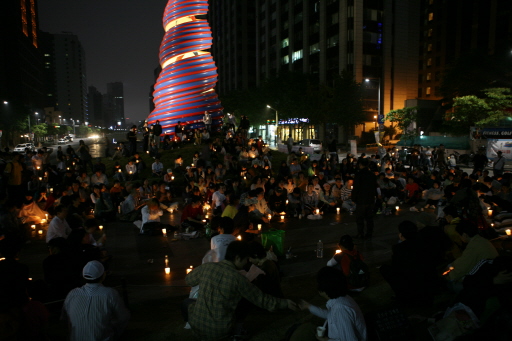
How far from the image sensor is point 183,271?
7.56m

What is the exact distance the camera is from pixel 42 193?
13062 mm

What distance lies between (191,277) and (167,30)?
958 inches

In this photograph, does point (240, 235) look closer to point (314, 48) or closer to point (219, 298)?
point (219, 298)

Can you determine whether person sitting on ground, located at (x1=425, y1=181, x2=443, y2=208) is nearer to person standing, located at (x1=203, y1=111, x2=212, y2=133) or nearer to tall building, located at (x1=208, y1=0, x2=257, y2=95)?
person standing, located at (x1=203, y1=111, x2=212, y2=133)

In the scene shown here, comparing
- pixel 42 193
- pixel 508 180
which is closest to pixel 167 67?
pixel 42 193

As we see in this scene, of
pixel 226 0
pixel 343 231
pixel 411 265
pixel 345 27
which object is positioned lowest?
pixel 343 231

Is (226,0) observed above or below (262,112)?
above

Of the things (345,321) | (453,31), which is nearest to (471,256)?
(345,321)

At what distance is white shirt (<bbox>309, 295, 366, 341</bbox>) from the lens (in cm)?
352

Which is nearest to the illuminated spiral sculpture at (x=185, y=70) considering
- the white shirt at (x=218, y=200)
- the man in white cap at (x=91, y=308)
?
the white shirt at (x=218, y=200)

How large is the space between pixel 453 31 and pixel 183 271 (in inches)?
3200

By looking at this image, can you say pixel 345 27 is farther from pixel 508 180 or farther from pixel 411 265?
pixel 411 265

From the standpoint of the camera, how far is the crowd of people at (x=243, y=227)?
4.02 meters

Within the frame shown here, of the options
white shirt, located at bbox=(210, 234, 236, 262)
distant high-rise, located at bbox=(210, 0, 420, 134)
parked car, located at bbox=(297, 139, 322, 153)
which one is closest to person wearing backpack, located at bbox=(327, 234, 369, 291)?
white shirt, located at bbox=(210, 234, 236, 262)
